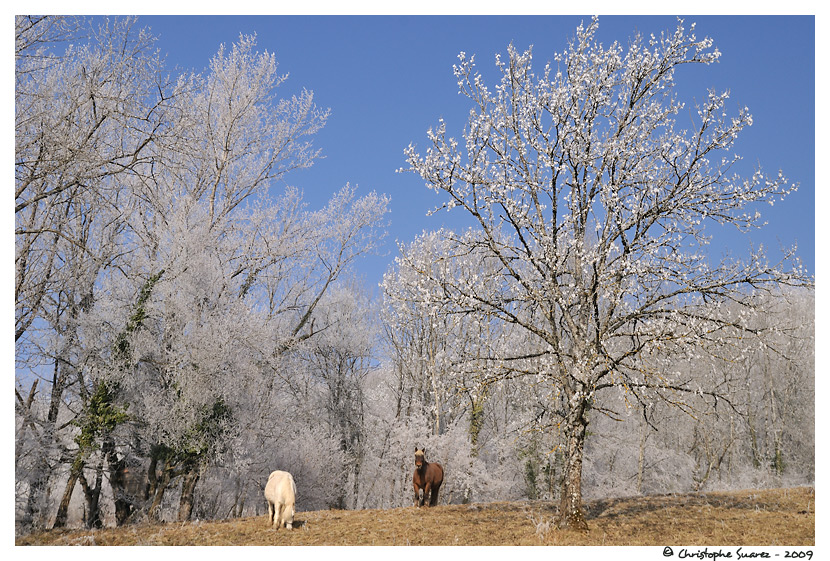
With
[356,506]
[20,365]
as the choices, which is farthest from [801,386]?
[20,365]

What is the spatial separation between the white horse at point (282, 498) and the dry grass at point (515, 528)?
0.27 m

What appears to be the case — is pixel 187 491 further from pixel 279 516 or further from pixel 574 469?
pixel 574 469

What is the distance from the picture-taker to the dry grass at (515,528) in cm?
834

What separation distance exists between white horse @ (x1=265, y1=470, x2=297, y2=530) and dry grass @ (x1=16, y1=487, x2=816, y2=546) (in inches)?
10.4

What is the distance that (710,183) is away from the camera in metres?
A: 9.16

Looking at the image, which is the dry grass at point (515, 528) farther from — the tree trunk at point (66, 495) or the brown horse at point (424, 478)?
the tree trunk at point (66, 495)

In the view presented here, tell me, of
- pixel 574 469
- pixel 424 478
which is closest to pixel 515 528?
pixel 574 469

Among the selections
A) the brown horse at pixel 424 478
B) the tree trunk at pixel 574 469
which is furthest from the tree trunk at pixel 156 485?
the tree trunk at pixel 574 469

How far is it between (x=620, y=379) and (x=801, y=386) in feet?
82.1

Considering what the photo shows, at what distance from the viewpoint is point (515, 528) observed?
30.3 ft

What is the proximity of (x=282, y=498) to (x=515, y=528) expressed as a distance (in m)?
3.78

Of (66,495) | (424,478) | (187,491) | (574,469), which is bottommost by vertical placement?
(66,495)

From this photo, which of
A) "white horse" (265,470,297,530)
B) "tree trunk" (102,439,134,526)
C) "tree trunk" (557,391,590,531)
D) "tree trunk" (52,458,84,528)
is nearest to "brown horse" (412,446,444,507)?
"white horse" (265,470,297,530)

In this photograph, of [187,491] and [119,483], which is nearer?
[187,491]
